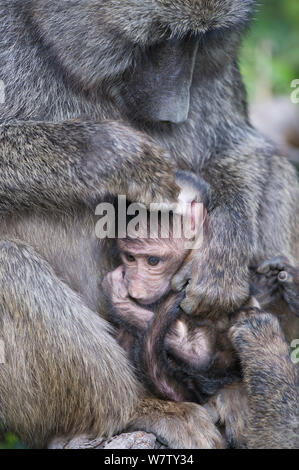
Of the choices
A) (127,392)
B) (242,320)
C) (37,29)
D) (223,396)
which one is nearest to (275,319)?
(242,320)

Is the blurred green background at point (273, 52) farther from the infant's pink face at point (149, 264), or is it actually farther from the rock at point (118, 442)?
the rock at point (118, 442)

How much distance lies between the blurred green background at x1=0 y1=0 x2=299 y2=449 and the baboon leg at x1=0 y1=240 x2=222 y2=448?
3.81 m

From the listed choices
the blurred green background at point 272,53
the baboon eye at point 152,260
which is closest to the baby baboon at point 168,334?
the baboon eye at point 152,260

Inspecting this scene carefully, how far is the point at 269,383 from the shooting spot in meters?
3.40

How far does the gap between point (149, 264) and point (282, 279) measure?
1.93 feet

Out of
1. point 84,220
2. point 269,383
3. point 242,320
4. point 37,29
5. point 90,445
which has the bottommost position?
point 90,445

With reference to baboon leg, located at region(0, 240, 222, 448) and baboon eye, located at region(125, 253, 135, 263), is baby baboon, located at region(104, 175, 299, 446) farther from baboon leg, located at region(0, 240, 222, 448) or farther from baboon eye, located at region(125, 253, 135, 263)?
baboon leg, located at region(0, 240, 222, 448)

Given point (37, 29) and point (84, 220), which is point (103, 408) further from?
Answer: point (37, 29)

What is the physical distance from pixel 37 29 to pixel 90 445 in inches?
66.1

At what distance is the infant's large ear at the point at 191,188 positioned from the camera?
3.61 meters

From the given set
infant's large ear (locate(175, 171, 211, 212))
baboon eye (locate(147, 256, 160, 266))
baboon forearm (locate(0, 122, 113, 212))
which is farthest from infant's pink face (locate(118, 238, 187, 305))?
baboon forearm (locate(0, 122, 113, 212))

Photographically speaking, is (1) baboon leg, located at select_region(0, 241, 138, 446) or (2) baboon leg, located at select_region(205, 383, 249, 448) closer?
(1) baboon leg, located at select_region(0, 241, 138, 446)

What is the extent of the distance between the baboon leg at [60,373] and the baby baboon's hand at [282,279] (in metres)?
0.66

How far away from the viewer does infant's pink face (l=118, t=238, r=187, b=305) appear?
3.62 meters
